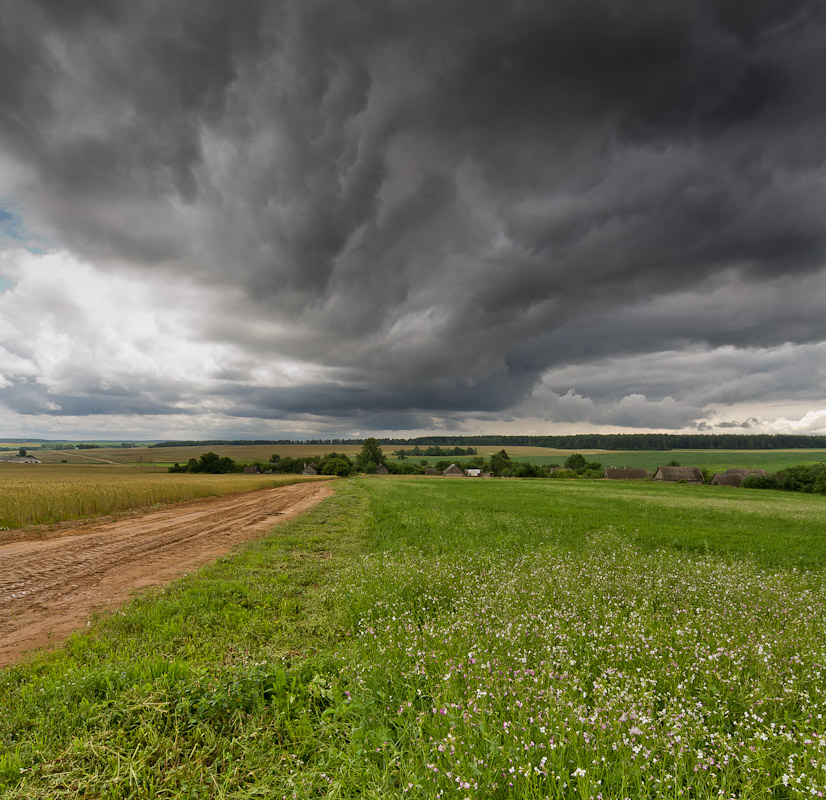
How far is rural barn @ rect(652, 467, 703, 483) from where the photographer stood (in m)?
86.1

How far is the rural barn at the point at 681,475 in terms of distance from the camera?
86.1 m

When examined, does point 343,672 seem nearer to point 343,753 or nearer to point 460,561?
point 343,753

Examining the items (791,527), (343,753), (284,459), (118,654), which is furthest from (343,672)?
(284,459)

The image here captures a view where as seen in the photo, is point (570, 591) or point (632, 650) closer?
point (632, 650)

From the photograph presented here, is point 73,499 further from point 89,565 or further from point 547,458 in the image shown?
point 547,458

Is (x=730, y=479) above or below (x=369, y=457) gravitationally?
below

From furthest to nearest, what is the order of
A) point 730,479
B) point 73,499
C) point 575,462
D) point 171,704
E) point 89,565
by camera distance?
point 575,462 < point 730,479 < point 73,499 < point 89,565 < point 171,704

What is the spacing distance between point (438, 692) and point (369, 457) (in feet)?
381

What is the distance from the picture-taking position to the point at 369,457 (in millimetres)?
118938

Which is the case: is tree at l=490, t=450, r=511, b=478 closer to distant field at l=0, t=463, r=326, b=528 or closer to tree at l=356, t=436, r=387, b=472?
tree at l=356, t=436, r=387, b=472

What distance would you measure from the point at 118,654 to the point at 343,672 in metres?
4.02

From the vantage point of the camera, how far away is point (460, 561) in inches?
445

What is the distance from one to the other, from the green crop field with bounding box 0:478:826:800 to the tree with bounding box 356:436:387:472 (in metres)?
108

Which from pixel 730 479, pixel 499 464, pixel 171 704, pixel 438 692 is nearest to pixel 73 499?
pixel 171 704
